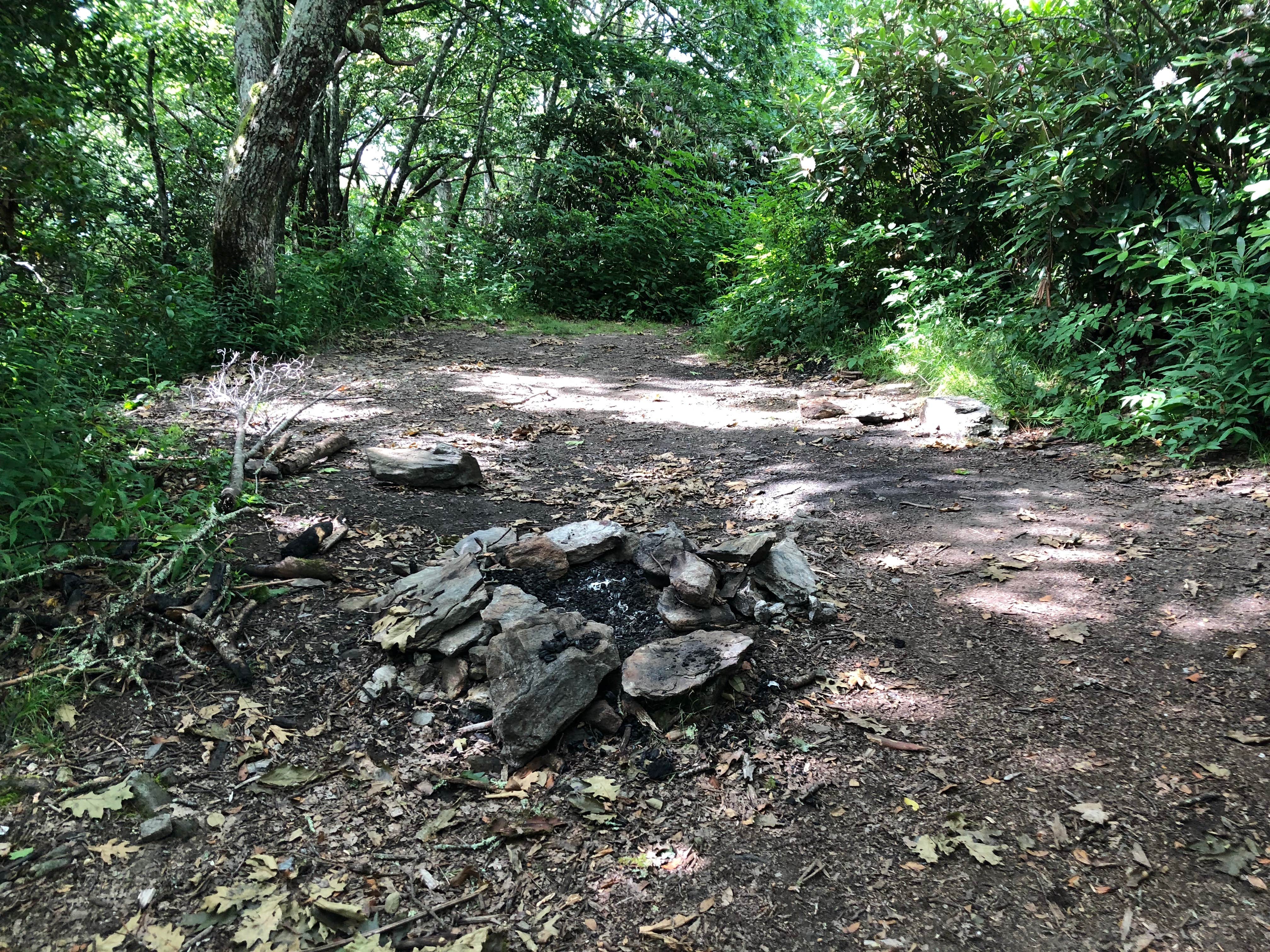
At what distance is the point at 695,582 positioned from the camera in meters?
2.84

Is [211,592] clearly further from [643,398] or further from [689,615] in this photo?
[643,398]

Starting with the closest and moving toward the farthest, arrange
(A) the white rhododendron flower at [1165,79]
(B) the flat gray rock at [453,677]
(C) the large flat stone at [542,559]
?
(B) the flat gray rock at [453,677], (C) the large flat stone at [542,559], (A) the white rhododendron flower at [1165,79]

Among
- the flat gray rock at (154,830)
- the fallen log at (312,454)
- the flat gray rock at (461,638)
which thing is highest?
the fallen log at (312,454)

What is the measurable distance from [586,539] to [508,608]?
0.55m

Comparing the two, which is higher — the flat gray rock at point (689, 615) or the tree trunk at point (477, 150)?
the tree trunk at point (477, 150)

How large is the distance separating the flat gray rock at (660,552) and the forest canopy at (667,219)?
2.06 m

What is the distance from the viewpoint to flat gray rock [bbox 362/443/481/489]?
4102 mm

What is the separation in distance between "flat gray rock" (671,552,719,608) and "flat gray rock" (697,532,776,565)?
0.10 metres

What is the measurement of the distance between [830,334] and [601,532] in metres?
4.93

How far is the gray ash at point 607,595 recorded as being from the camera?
9.34ft

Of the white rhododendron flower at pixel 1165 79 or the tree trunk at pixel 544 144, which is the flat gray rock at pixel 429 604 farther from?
the tree trunk at pixel 544 144

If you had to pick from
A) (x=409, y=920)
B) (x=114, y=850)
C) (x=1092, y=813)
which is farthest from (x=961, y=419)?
(x=114, y=850)

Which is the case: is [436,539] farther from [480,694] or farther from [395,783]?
[395,783]

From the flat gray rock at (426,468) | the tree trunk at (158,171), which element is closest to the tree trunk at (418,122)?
the tree trunk at (158,171)
